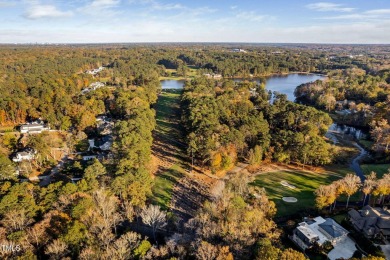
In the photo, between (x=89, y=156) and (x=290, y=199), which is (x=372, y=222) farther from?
(x=89, y=156)

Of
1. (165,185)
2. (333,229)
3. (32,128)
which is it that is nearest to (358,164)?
(333,229)

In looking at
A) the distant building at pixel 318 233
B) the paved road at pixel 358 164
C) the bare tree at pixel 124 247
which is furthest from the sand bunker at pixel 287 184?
the bare tree at pixel 124 247

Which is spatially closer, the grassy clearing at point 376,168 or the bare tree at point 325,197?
the bare tree at point 325,197

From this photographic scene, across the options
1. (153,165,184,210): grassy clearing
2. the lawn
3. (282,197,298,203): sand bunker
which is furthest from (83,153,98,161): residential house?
(282,197,298,203): sand bunker

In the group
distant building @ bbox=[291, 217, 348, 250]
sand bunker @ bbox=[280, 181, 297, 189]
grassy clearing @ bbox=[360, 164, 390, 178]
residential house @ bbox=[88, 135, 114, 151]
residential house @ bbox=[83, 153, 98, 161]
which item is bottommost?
sand bunker @ bbox=[280, 181, 297, 189]

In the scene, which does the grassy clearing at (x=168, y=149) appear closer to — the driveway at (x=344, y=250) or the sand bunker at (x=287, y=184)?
the sand bunker at (x=287, y=184)

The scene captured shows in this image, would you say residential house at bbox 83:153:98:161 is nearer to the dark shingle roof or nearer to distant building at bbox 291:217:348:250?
distant building at bbox 291:217:348:250
